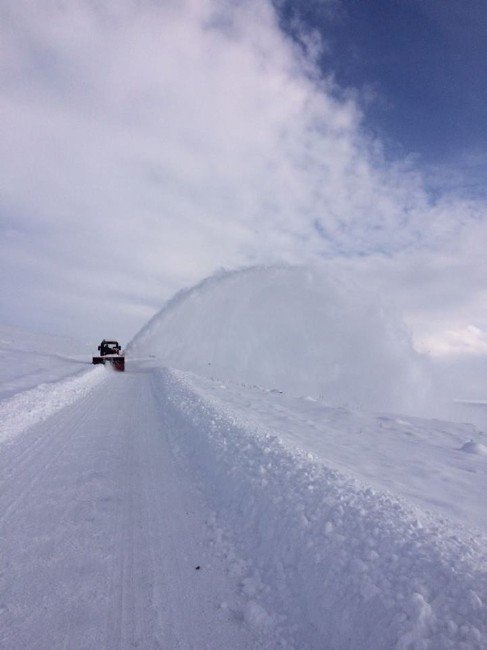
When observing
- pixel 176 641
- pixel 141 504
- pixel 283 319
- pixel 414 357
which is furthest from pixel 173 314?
pixel 176 641

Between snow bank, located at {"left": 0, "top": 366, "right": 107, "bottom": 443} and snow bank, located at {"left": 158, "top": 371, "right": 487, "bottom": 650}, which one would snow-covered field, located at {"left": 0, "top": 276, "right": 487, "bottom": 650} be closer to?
snow bank, located at {"left": 158, "top": 371, "right": 487, "bottom": 650}

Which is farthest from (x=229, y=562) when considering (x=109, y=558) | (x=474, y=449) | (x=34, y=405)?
(x=34, y=405)

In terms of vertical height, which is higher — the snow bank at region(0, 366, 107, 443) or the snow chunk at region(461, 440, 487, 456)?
the snow chunk at region(461, 440, 487, 456)

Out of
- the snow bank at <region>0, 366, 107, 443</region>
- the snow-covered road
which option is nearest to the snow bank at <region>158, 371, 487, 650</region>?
the snow-covered road

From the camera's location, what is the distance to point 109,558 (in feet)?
12.3

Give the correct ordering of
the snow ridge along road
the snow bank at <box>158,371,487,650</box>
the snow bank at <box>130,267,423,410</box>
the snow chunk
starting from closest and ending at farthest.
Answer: the snow bank at <box>158,371,487,650</box> → the snow ridge along road → the snow chunk → the snow bank at <box>130,267,423,410</box>

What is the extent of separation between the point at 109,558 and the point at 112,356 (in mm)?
25046

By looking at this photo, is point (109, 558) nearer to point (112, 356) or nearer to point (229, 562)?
point (229, 562)

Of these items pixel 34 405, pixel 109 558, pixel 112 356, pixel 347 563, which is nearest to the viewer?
pixel 347 563

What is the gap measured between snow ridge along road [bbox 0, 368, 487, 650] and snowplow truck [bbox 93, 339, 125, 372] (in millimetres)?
21508

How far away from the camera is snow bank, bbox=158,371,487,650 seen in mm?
2729

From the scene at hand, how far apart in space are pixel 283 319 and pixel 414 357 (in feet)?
41.0

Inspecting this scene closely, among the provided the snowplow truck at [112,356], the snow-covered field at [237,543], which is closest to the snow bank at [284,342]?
the snowplow truck at [112,356]

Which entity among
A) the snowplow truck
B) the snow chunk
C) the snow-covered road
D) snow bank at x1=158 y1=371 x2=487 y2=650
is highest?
the snowplow truck
